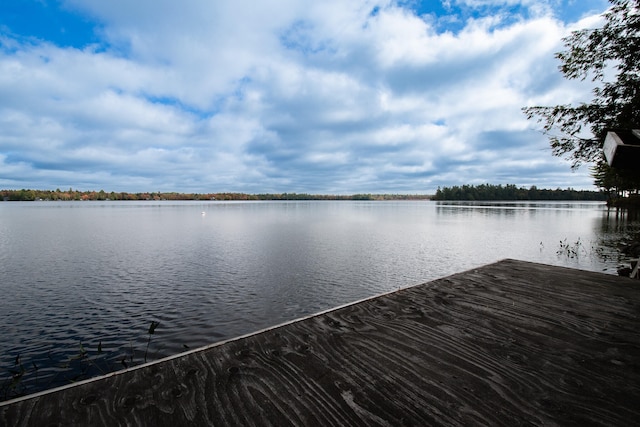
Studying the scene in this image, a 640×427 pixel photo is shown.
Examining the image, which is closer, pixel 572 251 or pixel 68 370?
pixel 68 370

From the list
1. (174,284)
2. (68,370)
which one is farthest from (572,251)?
(68,370)

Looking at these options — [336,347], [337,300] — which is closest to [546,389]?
[336,347]

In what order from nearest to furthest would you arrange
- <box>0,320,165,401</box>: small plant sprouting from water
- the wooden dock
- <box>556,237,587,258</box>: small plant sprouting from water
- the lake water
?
the wooden dock < <box>0,320,165,401</box>: small plant sprouting from water < the lake water < <box>556,237,587,258</box>: small plant sprouting from water

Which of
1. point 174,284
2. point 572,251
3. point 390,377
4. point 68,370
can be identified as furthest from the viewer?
point 572,251

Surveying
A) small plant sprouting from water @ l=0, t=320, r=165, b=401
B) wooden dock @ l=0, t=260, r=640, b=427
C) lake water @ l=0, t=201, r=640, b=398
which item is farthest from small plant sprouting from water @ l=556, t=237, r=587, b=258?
small plant sprouting from water @ l=0, t=320, r=165, b=401

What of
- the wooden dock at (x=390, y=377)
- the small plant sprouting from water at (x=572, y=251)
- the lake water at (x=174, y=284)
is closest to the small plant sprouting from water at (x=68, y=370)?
the lake water at (x=174, y=284)

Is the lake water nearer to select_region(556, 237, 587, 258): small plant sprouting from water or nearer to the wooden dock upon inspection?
select_region(556, 237, 587, 258): small plant sprouting from water

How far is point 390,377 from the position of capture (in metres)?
2.71

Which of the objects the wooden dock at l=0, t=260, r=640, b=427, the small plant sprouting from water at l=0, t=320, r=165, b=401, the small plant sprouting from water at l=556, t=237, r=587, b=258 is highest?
the wooden dock at l=0, t=260, r=640, b=427

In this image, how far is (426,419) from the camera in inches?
86.4

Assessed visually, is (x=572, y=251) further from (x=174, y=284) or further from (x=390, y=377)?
(x=174, y=284)

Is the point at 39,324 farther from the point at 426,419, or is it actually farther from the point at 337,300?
the point at 426,419

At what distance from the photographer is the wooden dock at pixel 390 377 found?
223cm

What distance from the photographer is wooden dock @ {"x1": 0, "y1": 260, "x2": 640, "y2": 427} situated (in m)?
2.23
